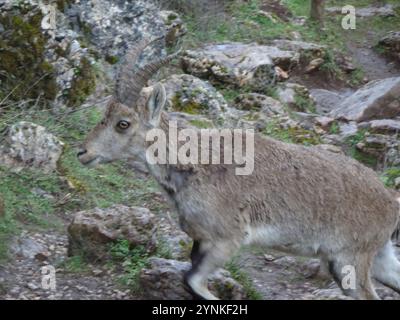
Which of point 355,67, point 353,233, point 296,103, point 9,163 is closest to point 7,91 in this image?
point 9,163

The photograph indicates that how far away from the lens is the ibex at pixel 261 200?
738cm

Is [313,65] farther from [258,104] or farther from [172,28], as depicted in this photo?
[172,28]

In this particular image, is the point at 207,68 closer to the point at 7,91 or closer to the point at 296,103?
the point at 296,103

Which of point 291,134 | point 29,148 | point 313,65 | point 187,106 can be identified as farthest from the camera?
point 313,65

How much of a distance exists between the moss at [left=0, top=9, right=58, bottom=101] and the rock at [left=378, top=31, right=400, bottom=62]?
11.3 meters

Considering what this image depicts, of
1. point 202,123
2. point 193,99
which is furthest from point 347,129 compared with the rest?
point 202,123

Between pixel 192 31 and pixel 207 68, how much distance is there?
2.49m

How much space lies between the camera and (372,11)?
22.9 metres

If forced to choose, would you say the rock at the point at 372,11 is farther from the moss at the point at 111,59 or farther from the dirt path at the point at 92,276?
the dirt path at the point at 92,276

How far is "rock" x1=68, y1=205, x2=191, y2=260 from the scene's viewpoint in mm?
8461

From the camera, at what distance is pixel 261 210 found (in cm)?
756

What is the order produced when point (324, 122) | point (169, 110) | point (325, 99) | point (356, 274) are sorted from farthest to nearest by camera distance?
point (325, 99) → point (324, 122) → point (169, 110) → point (356, 274)

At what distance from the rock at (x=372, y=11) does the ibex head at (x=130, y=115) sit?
1586cm

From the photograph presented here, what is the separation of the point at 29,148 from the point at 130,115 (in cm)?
267
